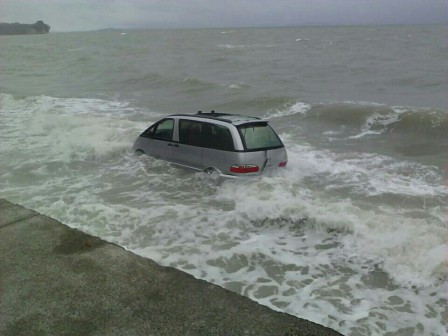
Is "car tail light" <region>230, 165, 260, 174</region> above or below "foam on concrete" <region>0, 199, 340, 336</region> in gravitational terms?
below

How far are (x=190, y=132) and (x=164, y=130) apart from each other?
1.13 m

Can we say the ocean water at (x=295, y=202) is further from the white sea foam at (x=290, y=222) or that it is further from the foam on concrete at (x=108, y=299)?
the foam on concrete at (x=108, y=299)

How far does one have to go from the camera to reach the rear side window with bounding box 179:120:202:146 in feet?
33.1

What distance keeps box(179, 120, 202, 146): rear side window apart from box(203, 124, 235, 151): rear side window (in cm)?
23

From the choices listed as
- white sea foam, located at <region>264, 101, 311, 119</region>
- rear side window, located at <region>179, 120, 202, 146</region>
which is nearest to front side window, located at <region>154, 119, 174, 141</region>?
rear side window, located at <region>179, 120, 202, 146</region>

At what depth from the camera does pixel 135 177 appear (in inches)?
428

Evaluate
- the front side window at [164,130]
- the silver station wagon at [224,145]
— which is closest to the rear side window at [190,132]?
the silver station wagon at [224,145]

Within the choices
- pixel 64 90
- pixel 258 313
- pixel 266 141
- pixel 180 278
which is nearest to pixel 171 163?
pixel 266 141

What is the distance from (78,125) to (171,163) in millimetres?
8383

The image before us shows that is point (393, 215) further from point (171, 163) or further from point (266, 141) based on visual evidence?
point (171, 163)

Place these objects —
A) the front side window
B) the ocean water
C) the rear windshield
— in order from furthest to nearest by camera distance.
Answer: the front side window → the rear windshield → the ocean water

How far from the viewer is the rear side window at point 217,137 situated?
9.25 meters

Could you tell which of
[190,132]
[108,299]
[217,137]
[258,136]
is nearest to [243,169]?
[258,136]

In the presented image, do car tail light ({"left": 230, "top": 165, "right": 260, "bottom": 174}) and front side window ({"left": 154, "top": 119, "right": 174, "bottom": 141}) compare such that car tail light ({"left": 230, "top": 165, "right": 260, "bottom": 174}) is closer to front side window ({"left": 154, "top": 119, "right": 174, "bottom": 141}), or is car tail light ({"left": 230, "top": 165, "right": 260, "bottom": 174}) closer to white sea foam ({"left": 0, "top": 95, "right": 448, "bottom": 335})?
white sea foam ({"left": 0, "top": 95, "right": 448, "bottom": 335})
